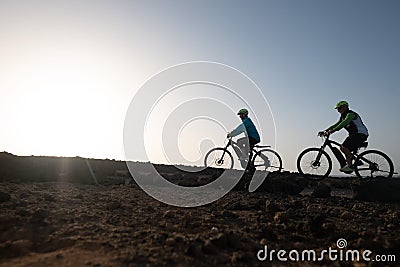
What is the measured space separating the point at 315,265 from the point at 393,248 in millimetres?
1199

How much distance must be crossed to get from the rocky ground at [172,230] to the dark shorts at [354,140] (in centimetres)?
232

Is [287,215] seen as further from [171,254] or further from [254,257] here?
[171,254]

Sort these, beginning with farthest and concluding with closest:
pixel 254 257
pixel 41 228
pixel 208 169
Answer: pixel 208 169, pixel 41 228, pixel 254 257

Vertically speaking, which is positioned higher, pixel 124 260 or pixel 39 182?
pixel 39 182

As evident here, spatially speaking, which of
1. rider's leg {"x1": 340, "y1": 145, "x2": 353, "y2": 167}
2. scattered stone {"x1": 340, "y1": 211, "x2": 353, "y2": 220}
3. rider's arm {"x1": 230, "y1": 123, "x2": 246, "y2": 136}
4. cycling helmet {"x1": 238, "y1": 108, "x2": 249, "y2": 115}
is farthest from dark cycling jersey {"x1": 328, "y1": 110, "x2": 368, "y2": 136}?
scattered stone {"x1": 340, "y1": 211, "x2": 353, "y2": 220}

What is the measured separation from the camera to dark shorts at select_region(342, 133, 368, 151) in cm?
1060

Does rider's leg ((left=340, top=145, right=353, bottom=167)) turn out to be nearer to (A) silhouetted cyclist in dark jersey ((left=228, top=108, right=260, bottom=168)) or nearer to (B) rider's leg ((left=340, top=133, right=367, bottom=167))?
(B) rider's leg ((left=340, top=133, right=367, bottom=167))

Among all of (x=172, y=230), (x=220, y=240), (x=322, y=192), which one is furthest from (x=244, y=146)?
(x=220, y=240)

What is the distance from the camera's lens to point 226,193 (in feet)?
32.6

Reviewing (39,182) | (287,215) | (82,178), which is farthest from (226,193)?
(39,182)

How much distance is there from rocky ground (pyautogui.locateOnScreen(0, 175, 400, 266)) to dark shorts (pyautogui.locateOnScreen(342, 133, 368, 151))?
7.62 feet

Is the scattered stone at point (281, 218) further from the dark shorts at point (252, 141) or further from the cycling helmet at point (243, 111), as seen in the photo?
the cycling helmet at point (243, 111)

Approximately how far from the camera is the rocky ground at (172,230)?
4.36 m

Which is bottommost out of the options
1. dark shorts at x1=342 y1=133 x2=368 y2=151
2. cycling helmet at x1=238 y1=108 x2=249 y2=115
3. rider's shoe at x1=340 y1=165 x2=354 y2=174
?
rider's shoe at x1=340 y1=165 x2=354 y2=174
